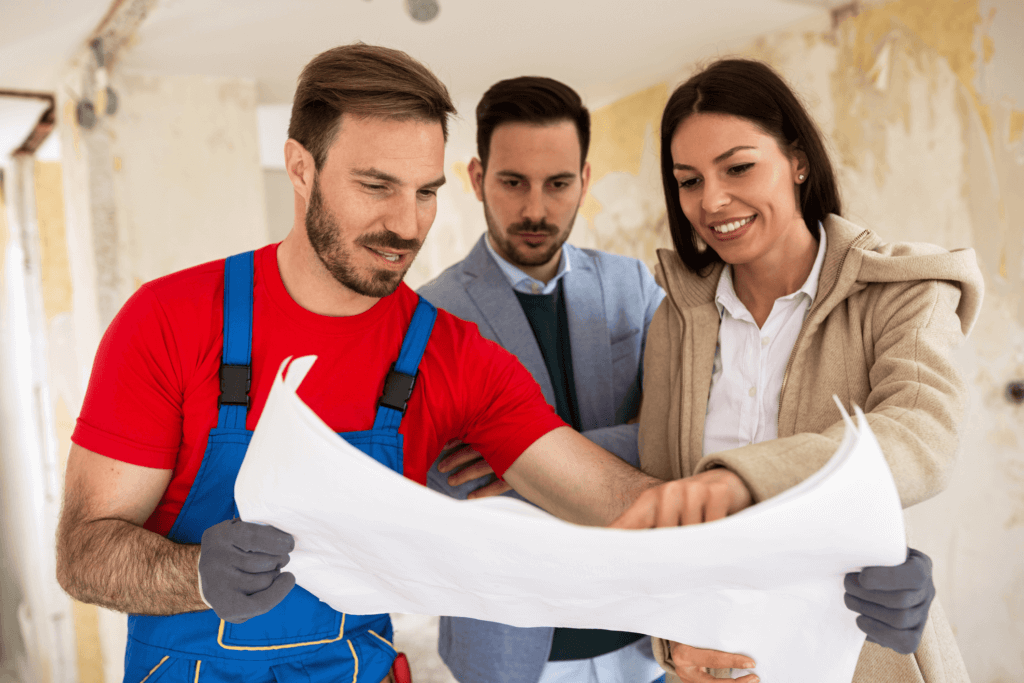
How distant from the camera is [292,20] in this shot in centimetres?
268

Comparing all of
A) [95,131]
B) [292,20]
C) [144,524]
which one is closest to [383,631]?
[144,524]

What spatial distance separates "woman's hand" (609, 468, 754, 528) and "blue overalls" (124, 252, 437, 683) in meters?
0.49

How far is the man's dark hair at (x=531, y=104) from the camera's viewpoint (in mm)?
1844

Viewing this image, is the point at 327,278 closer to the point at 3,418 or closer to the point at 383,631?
the point at 383,631

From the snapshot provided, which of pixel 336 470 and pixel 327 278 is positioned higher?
pixel 327 278

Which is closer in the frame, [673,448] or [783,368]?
[783,368]

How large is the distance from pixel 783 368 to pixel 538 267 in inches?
30.4

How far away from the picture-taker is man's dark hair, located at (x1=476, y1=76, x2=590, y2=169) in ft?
6.05

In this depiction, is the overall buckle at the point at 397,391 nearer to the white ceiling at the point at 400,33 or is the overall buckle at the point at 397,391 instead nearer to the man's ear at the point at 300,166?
the man's ear at the point at 300,166

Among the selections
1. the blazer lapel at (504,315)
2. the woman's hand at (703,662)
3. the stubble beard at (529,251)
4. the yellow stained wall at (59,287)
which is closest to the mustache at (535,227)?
the stubble beard at (529,251)

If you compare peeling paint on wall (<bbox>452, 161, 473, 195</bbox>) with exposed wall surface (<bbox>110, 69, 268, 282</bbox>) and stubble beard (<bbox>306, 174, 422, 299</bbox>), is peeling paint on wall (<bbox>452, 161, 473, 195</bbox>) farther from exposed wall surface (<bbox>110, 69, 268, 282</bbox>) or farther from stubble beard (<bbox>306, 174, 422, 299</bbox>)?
stubble beard (<bbox>306, 174, 422, 299</bbox>)

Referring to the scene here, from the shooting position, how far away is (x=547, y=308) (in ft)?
5.80

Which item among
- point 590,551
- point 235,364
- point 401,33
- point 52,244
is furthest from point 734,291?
point 52,244

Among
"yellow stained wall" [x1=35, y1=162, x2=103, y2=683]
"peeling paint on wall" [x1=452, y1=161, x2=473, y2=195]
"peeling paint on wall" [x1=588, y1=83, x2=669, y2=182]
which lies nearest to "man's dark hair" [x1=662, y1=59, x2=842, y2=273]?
"peeling paint on wall" [x1=588, y1=83, x2=669, y2=182]
